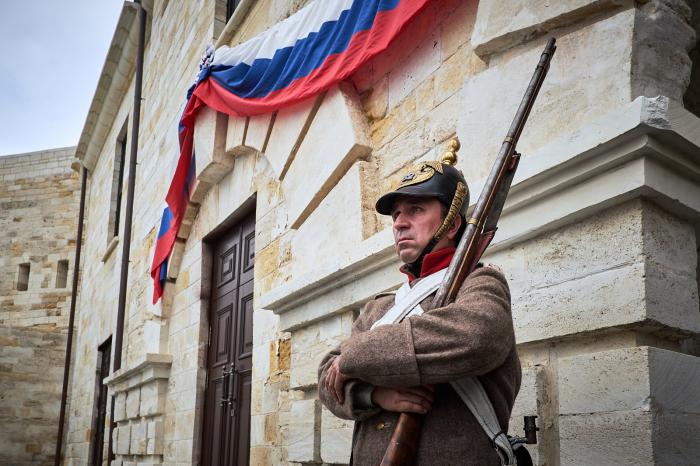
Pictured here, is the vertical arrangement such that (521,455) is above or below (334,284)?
below

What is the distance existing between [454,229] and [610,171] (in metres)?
0.49

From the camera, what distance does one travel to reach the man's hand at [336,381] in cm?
185

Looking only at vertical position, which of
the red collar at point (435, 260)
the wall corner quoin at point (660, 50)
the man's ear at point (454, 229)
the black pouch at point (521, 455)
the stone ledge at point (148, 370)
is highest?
the wall corner quoin at point (660, 50)

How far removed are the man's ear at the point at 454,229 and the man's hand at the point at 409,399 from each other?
0.48m

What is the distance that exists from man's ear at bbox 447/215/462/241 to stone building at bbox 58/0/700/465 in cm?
34

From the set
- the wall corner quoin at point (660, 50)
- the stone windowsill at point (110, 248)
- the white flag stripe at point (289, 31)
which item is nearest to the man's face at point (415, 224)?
the wall corner quoin at point (660, 50)

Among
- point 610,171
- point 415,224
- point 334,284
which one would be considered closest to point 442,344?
point 415,224

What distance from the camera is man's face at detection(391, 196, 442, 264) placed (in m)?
1.98

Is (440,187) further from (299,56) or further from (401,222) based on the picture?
(299,56)

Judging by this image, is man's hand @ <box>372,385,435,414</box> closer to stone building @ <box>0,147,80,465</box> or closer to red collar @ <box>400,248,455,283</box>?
red collar @ <box>400,248,455,283</box>

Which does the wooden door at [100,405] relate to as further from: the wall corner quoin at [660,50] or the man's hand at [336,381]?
the wall corner quoin at [660,50]

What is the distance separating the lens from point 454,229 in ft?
6.58

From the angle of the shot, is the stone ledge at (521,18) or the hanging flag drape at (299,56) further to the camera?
the hanging flag drape at (299,56)

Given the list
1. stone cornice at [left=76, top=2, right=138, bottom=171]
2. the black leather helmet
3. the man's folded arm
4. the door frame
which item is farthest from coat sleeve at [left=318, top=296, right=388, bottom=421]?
stone cornice at [left=76, top=2, right=138, bottom=171]
